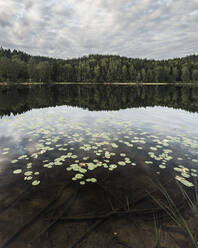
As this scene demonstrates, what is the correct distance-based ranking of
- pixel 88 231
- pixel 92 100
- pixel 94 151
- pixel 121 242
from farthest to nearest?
pixel 92 100
pixel 94 151
pixel 88 231
pixel 121 242

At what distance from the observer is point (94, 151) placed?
265 inches

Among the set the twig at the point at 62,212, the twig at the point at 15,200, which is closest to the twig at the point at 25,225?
the twig at the point at 62,212

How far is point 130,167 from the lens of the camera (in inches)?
220

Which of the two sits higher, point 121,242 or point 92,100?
point 92,100

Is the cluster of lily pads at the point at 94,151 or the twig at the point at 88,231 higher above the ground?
the cluster of lily pads at the point at 94,151

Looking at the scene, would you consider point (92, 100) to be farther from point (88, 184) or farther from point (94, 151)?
point (88, 184)

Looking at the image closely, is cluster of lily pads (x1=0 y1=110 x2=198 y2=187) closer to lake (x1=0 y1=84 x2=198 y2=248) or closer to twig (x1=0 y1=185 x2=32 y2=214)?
lake (x1=0 y1=84 x2=198 y2=248)

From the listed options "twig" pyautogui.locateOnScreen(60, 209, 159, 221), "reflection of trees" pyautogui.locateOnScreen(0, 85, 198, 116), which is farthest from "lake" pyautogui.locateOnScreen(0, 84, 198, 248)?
"reflection of trees" pyautogui.locateOnScreen(0, 85, 198, 116)

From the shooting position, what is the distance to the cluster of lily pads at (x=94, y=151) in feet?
17.6

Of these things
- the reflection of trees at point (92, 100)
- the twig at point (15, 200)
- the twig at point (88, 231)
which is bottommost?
the twig at point (88, 231)

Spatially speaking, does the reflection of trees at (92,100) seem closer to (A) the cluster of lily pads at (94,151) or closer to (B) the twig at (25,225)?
(A) the cluster of lily pads at (94,151)

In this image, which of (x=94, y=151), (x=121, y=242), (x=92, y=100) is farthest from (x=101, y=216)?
(x=92, y=100)

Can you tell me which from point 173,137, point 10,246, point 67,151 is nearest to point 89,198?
point 10,246

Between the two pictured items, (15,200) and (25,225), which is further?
(15,200)
